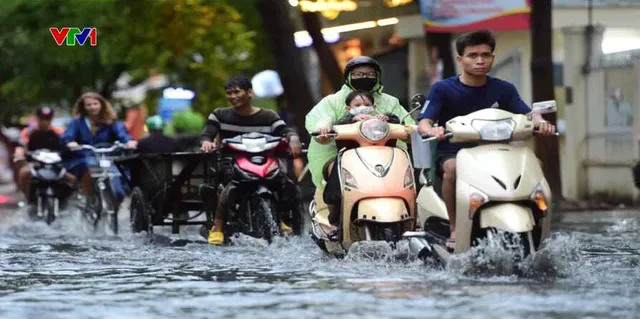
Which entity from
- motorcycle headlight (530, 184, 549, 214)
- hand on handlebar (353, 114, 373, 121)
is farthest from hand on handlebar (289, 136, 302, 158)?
motorcycle headlight (530, 184, 549, 214)

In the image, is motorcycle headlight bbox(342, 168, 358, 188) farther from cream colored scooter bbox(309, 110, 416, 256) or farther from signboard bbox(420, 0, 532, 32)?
signboard bbox(420, 0, 532, 32)

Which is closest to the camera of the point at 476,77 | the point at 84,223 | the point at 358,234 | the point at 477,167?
the point at 477,167

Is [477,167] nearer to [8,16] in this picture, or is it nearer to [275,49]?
[275,49]

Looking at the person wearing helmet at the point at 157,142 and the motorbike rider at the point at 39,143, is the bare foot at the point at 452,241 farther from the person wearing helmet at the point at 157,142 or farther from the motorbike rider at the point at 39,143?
the motorbike rider at the point at 39,143

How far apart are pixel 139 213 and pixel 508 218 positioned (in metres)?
6.97

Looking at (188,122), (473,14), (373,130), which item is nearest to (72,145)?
(373,130)

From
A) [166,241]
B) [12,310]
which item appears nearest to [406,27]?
[166,241]

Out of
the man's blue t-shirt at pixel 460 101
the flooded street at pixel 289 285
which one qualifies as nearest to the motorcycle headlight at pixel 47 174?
the flooded street at pixel 289 285

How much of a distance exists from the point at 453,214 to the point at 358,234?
4.84ft

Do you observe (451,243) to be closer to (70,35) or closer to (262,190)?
(262,190)

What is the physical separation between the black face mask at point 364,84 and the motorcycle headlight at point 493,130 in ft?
8.51

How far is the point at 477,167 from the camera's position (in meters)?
11.0

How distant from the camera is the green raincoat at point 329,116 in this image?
1368 cm

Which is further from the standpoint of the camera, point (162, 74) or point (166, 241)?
point (162, 74)
